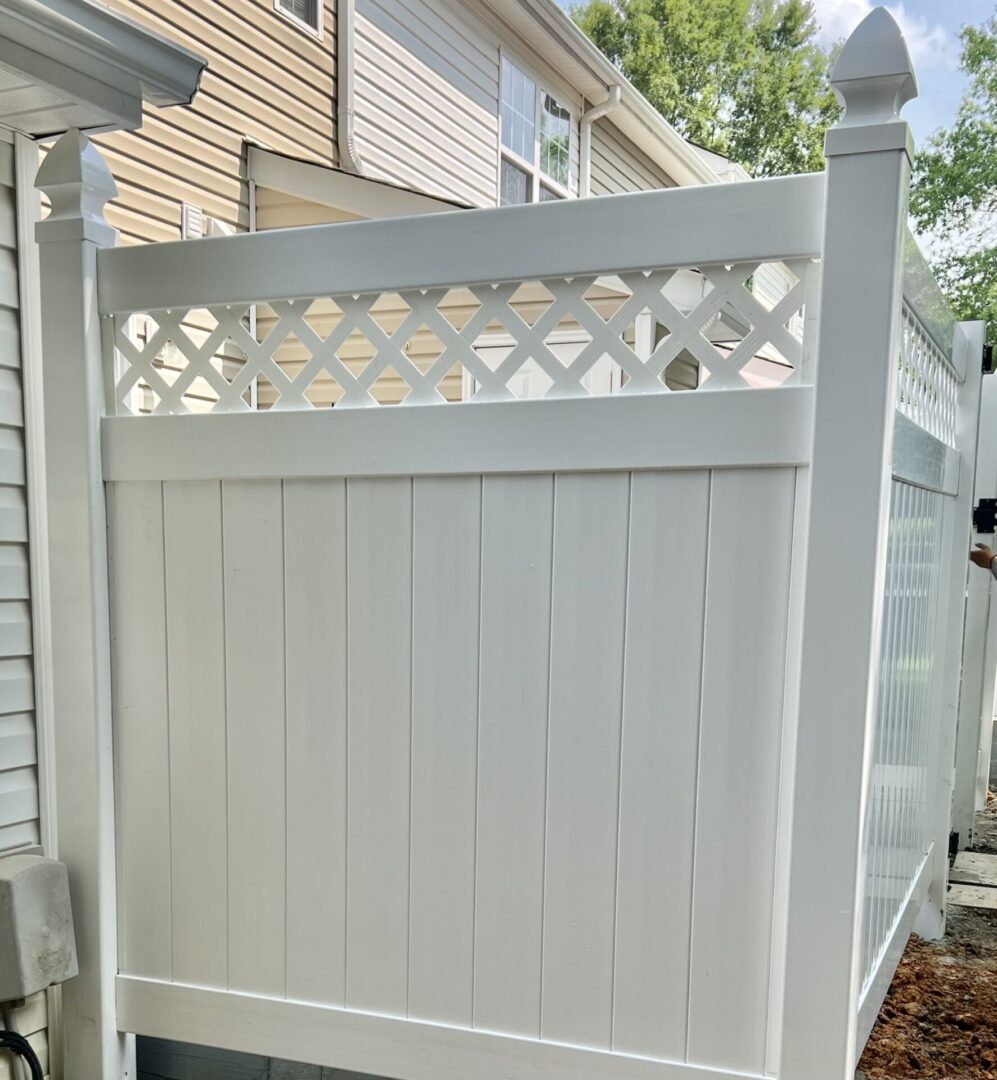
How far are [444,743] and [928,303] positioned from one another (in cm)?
151

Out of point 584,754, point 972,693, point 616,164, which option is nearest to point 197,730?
point 584,754

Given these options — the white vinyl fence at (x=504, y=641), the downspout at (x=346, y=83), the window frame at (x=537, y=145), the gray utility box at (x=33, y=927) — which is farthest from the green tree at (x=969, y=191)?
the gray utility box at (x=33, y=927)

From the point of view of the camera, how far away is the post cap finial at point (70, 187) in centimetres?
190

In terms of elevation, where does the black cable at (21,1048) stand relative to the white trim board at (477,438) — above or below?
below

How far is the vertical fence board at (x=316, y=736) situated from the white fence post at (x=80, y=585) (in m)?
0.46

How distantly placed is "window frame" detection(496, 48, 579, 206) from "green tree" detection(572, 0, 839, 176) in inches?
405

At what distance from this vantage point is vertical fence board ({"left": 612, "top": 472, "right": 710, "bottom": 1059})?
1580 mm

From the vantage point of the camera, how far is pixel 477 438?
5.52 feet

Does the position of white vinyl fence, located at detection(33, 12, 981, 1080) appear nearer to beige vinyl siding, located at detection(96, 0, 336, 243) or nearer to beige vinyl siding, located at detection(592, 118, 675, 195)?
beige vinyl siding, located at detection(96, 0, 336, 243)

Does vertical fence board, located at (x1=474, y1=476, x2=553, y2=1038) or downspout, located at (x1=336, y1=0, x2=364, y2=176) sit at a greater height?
downspout, located at (x1=336, y1=0, x2=364, y2=176)

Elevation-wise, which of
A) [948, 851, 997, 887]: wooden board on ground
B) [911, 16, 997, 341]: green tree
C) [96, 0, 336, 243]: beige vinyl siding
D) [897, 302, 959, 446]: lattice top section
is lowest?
[948, 851, 997, 887]: wooden board on ground

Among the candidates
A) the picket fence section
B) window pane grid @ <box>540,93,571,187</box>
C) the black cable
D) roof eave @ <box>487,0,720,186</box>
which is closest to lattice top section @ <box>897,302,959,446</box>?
the picket fence section

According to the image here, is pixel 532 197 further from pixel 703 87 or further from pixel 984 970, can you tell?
pixel 703 87

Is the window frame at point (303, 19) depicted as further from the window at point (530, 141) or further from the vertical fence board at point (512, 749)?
the vertical fence board at point (512, 749)
